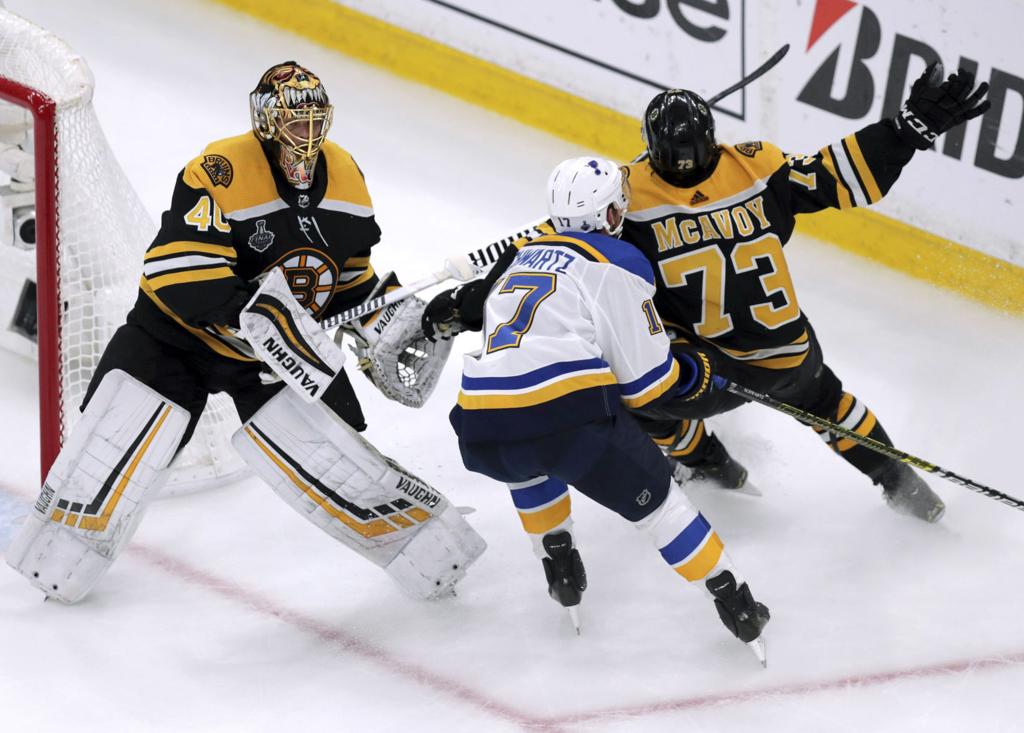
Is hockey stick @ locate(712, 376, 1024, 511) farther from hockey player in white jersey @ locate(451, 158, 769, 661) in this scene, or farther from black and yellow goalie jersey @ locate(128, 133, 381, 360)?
black and yellow goalie jersey @ locate(128, 133, 381, 360)

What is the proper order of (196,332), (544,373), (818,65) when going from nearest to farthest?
(544,373), (196,332), (818,65)

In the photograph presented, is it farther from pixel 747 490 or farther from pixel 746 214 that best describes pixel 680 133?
pixel 747 490

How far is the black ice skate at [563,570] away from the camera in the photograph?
3.22 m

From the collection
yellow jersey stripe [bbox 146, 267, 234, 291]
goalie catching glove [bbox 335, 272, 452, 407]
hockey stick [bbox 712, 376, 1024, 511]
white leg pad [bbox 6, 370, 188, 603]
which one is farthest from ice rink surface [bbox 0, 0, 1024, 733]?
yellow jersey stripe [bbox 146, 267, 234, 291]

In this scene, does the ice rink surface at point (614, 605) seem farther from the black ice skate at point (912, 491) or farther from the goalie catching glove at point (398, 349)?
the goalie catching glove at point (398, 349)

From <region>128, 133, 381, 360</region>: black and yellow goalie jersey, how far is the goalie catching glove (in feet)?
0.39

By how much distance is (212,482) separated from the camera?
3.93 metres

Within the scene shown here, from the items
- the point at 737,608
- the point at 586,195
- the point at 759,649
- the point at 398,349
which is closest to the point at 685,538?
the point at 737,608

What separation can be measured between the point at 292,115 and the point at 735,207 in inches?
36.8

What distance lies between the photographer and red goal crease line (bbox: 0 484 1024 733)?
3.07 meters

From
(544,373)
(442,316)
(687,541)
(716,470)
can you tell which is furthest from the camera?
(716,470)

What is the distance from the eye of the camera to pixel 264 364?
3352 mm

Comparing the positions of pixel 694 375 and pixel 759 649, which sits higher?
pixel 694 375

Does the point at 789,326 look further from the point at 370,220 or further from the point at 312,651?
the point at 312,651
